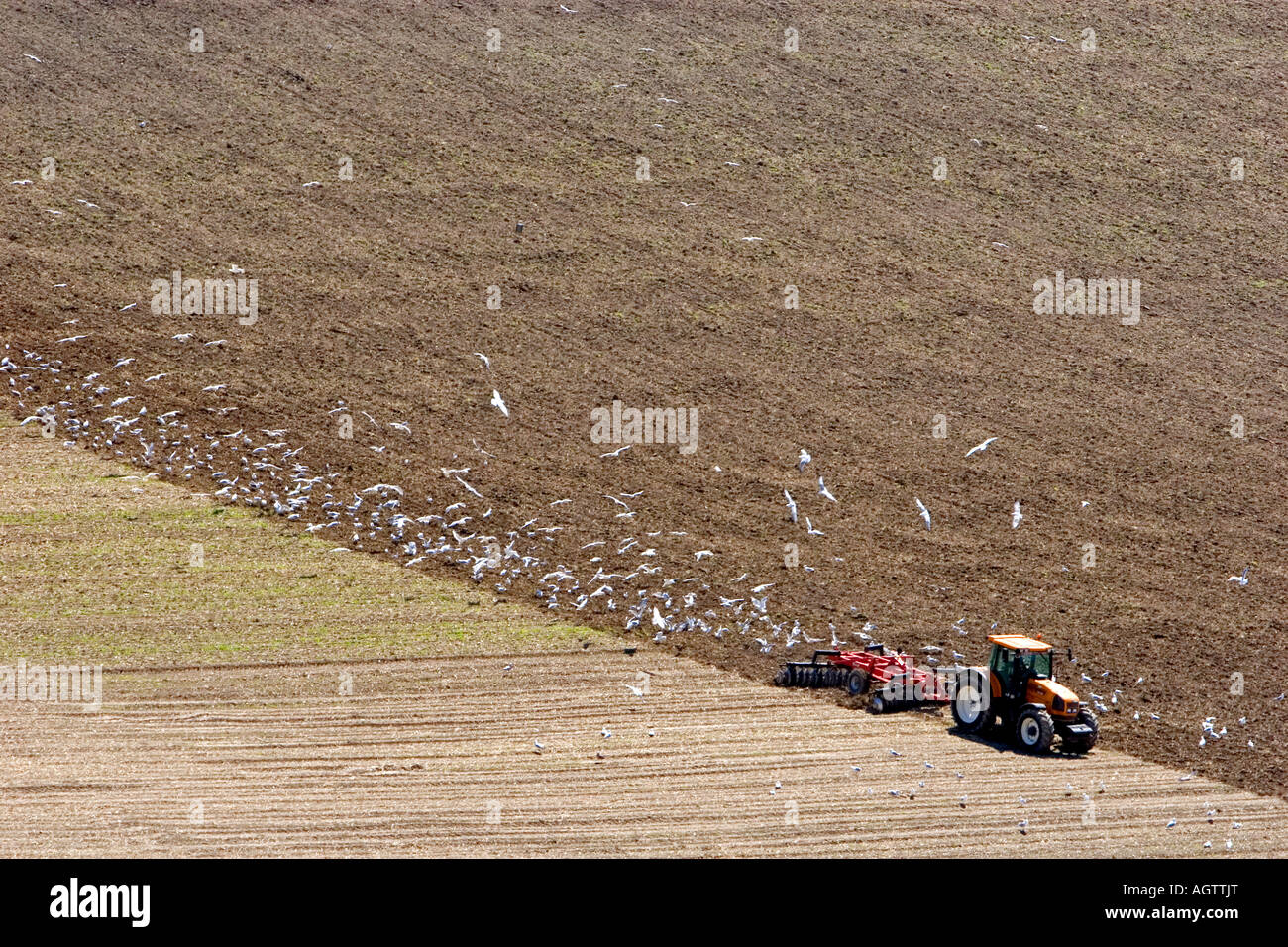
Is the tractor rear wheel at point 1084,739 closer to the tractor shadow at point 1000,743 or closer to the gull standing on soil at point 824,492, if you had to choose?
the tractor shadow at point 1000,743

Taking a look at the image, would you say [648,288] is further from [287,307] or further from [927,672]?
[927,672]

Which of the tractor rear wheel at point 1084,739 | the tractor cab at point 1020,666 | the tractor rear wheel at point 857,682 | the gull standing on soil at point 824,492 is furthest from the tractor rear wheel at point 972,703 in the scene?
the gull standing on soil at point 824,492

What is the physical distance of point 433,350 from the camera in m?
29.4

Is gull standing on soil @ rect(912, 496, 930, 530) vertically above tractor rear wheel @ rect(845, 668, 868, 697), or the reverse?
gull standing on soil @ rect(912, 496, 930, 530)

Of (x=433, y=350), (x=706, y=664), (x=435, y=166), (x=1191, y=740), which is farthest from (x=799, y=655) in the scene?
(x=435, y=166)

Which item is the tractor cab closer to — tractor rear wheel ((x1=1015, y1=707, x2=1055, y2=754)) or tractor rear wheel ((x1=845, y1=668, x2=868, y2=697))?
tractor rear wheel ((x1=1015, y1=707, x2=1055, y2=754))

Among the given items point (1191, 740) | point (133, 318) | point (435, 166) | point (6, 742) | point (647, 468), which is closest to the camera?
point (6, 742)

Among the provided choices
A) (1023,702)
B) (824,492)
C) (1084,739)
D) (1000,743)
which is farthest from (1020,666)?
(824,492)

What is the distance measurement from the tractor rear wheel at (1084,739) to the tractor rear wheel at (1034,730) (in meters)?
0.25

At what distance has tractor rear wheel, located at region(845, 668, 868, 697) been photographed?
19609 millimetres

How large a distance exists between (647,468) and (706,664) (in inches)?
245

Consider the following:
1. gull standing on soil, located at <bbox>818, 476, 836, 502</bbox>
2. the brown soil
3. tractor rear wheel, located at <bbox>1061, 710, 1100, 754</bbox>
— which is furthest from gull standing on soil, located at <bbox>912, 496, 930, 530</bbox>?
tractor rear wheel, located at <bbox>1061, 710, 1100, 754</bbox>

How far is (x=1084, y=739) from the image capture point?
17828mm

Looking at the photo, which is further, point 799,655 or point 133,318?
point 133,318
